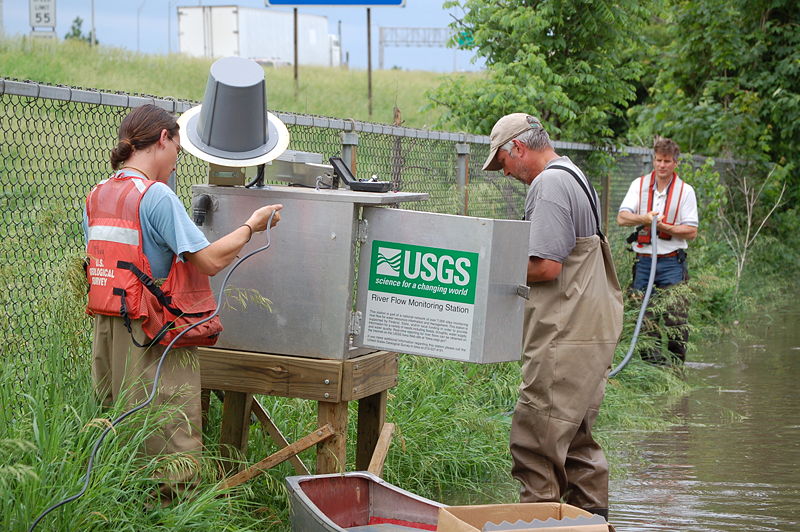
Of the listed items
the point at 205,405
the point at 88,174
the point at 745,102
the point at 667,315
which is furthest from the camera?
the point at 745,102

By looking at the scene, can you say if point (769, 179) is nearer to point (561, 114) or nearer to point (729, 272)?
point (729, 272)

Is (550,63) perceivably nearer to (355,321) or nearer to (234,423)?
(234,423)

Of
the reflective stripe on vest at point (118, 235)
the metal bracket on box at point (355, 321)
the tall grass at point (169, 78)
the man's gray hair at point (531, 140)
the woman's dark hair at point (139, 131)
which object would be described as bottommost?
the tall grass at point (169, 78)

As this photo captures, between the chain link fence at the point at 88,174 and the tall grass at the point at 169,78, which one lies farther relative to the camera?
the tall grass at the point at 169,78

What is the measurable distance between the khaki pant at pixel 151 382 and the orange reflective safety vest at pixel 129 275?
0.26 feet

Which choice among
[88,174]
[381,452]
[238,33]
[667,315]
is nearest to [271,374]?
[381,452]

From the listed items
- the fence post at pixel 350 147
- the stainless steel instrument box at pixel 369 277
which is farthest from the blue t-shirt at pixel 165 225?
the fence post at pixel 350 147

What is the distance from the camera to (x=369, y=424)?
17.3 ft

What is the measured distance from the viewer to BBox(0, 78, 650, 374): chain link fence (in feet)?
15.3

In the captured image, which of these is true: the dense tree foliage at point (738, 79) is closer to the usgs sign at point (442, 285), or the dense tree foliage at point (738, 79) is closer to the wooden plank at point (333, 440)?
the usgs sign at point (442, 285)

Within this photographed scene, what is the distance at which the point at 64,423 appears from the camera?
4.13 meters

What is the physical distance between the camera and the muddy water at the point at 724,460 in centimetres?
601

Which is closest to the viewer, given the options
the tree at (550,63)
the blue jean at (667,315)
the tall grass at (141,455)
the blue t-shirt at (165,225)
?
the tall grass at (141,455)

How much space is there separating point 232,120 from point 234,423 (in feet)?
4.92
